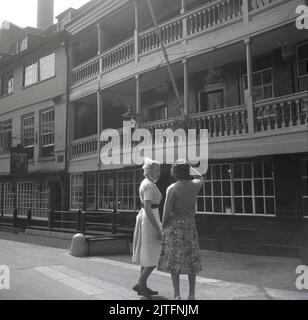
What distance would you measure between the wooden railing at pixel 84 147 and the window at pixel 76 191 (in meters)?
0.89

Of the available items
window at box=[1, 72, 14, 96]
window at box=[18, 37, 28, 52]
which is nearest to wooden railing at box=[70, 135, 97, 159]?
window at box=[1, 72, 14, 96]

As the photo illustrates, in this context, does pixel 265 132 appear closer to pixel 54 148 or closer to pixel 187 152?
pixel 187 152

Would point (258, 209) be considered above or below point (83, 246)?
above

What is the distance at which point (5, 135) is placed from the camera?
2266cm

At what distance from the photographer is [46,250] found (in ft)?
39.0

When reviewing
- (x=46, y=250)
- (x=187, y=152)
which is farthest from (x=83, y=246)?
(x=187, y=152)

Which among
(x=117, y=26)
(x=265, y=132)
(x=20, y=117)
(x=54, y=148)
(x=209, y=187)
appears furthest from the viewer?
(x=20, y=117)

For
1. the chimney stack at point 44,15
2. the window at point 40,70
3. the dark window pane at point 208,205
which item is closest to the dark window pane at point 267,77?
the dark window pane at point 208,205

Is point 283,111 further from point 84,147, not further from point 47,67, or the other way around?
point 47,67

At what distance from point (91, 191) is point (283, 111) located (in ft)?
30.8

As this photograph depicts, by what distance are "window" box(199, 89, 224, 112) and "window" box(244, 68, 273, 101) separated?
149 centimetres

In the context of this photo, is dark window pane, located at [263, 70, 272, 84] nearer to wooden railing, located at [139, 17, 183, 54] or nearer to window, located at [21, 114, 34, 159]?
wooden railing, located at [139, 17, 183, 54]

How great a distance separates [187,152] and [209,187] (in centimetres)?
155

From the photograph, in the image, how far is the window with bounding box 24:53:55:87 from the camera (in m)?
19.5
